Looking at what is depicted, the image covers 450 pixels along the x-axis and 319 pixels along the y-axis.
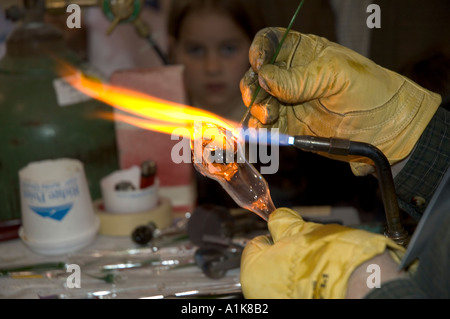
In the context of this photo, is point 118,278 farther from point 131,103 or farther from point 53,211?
point 131,103

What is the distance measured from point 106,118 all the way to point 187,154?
0.28 metres

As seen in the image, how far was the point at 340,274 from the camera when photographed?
630 mm

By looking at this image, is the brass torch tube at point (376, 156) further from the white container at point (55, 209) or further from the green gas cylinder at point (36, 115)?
the green gas cylinder at point (36, 115)

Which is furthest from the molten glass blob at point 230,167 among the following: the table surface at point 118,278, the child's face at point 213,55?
the child's face at point 213,55

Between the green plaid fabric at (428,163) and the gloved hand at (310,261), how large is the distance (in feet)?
1.16

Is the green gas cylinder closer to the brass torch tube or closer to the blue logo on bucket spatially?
the blue logo on bucket

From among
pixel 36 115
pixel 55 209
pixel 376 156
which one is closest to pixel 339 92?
pixel 376 156

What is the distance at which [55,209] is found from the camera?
47.5 inches

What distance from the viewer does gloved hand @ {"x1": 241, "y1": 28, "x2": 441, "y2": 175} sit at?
2.96ft

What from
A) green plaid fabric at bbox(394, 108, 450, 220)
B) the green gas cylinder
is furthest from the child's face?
green plaid fabric at bbox(394, 108, 450, 220)

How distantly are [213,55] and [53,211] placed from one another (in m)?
1.04

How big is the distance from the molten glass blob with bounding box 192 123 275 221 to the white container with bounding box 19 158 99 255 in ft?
1.38
